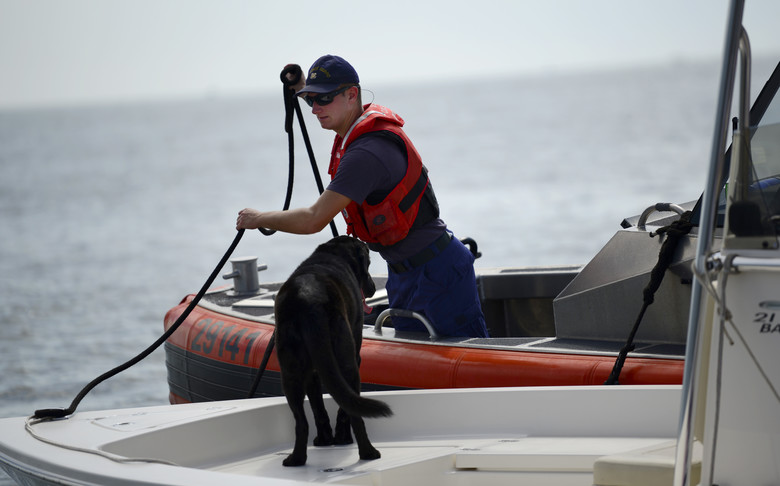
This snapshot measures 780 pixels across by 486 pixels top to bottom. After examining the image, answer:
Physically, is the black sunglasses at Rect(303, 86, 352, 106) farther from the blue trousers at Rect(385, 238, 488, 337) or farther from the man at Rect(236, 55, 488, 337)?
the blue trousers at Rect(385, 238, 488, 337)

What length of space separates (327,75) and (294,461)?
1.55 metres

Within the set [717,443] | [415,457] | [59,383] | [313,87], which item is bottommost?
[59,383]

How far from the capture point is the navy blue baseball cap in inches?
159

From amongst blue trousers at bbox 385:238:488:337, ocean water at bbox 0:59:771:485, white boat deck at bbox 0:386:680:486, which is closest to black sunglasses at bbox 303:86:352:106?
blue trousers at bbox 385:238:488:337

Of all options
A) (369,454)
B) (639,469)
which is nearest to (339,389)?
(369,454)

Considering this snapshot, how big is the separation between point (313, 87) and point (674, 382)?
1.79m

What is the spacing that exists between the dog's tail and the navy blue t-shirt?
2.83 feet

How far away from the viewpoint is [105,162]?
4300 centimetres

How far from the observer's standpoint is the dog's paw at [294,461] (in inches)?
132

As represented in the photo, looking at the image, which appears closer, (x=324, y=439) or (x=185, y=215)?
(x=324, y=439)

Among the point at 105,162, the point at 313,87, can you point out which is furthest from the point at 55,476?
the point at 105,162

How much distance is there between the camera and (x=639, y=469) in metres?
2.83

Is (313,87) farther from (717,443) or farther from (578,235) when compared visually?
(578,235)

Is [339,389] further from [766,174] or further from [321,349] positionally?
[766,174]
